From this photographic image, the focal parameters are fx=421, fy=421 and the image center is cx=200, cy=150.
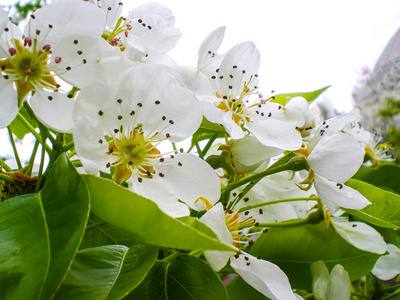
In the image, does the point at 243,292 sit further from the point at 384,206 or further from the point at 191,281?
the point at 384,206

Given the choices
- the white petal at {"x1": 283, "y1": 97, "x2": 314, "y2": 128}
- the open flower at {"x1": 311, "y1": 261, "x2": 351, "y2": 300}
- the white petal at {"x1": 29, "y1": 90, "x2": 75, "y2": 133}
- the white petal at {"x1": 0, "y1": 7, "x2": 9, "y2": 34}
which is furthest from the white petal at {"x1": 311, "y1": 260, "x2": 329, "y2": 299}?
the white petal at {"x1": 0, "y1": 7, "x2": 9, "y2": 34}

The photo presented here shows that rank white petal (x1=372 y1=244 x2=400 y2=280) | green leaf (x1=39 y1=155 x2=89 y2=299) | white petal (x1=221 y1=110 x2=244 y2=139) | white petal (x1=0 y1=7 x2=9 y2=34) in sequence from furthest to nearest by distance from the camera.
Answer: white petal (x1=372 y1=244 x2=400 y2=280), white petal (x1=221 y1=110 x2=244 y2=139), white petal (x1=0 y1=7 x2=9 y2=34), green leaf (x1=39 y1=155 x2=89 y2=299)

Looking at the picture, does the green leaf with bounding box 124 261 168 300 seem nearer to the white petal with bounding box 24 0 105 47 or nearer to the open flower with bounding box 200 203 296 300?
the open flower with bounding box 200 203 296 300

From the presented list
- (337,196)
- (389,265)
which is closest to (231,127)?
(337,196)

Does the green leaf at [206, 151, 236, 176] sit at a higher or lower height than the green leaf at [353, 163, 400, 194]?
higher

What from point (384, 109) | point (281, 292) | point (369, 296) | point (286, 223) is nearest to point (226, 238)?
point (281, 292)

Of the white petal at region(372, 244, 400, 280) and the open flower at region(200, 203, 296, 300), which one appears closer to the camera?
the open flower at region(200, 203, 296, 300)

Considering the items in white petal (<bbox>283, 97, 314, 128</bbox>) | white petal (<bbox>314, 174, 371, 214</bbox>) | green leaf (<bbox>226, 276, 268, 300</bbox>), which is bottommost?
green leaf (<bbox>226, 276, 268, 300</bbox>)

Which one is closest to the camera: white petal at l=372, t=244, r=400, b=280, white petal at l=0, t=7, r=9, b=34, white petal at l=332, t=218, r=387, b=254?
white petal at l=0, t=7, r=9, b=34

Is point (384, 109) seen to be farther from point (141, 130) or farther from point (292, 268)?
point (141, 130)
